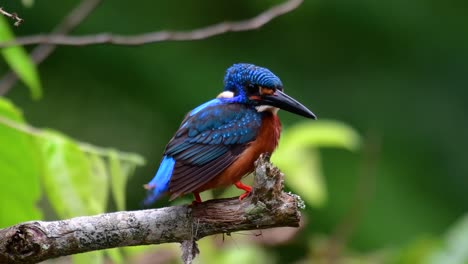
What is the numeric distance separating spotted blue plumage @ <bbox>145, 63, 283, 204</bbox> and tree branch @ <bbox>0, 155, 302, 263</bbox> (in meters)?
0.13

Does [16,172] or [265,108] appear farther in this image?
[265,108]

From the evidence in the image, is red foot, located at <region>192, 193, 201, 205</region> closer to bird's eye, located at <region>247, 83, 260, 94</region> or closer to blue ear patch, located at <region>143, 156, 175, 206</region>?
blue ear patch, located at <region>143, 156, 175, 206</region>

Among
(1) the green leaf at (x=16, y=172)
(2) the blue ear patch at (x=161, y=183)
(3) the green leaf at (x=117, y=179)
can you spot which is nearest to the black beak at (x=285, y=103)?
(2) the blue ear patch at (x=161, y=183)

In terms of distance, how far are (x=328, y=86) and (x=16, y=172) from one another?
5.40m

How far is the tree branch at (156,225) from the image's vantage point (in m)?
2.67

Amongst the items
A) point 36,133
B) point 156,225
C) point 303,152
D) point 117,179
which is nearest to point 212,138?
point 117,179

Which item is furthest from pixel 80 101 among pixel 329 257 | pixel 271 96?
pixel 271 96

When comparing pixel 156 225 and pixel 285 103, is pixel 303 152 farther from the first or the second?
pixel 156 225

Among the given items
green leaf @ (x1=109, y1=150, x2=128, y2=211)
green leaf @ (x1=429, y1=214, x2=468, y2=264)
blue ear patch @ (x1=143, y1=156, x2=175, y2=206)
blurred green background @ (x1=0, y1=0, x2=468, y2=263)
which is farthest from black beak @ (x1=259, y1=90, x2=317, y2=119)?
blurred green background @ (x1=0, y1=0, x2=468, y2=263)

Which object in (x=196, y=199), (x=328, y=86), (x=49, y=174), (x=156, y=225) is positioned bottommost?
(x=156, y=225)

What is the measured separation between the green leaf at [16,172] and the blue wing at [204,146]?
1.32 feet

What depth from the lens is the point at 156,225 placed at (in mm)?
2863

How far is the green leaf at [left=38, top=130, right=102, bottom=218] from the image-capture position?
306cm

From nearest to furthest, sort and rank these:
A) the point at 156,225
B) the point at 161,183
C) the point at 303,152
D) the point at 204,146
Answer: the point at 156,225 < the point at 161,183 < the point at 204,146 < the point at 303,152
